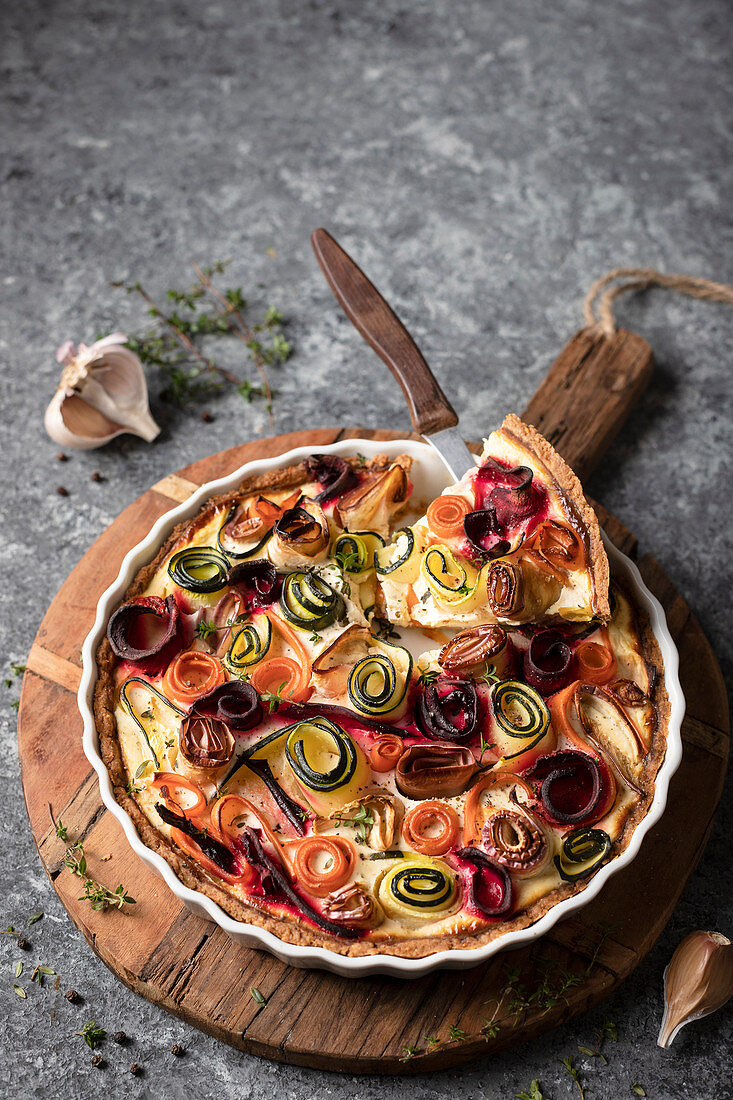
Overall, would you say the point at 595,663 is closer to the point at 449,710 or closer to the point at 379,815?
the point at 449,710

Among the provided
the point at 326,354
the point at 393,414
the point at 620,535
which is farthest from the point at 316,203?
the point at 620,535

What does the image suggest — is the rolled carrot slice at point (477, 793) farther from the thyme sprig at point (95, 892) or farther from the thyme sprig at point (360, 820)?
the thyme sprig at point (95, 892)

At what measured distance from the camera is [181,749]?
3.46m

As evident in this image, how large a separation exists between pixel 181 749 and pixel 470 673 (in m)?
1.08

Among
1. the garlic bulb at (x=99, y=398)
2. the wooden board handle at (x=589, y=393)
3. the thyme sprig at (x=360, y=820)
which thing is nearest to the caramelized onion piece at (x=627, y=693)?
the thyme sprig at (x=360, y=820)

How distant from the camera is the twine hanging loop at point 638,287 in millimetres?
5500

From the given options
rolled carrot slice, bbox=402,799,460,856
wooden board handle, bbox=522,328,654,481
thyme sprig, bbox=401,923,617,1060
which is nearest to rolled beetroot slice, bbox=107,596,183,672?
rolled carrot slice, bbox=402,799,460,856

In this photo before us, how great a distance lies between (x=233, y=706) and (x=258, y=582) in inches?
20.9

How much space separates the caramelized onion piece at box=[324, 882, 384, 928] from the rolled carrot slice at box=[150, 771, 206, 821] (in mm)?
564

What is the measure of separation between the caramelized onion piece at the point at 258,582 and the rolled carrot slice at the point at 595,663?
1.18 m

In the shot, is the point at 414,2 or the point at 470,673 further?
the point at 414,2

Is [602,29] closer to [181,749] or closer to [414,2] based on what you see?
[414,2]

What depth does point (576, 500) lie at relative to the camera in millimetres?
3852

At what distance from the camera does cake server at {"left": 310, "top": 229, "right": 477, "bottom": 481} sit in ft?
13.7
